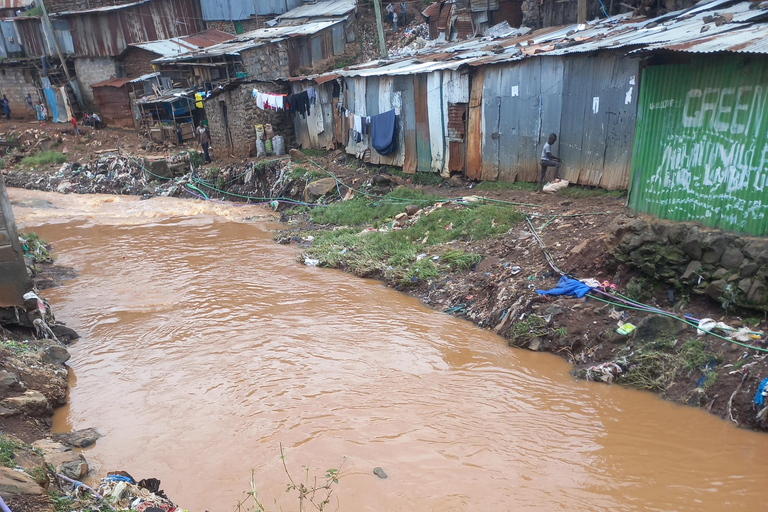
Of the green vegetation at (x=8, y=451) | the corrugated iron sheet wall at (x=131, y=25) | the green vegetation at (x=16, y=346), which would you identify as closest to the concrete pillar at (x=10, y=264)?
the green vegetation at (x=16, y=346)

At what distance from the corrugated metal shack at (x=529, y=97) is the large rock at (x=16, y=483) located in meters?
7.84

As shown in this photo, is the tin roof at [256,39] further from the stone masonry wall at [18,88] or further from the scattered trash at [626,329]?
the scattered trash at [626,329]

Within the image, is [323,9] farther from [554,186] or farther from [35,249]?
[554,186]

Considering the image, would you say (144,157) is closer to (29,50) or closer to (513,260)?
(29,50)

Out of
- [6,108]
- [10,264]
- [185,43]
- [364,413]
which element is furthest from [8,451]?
[6,108]

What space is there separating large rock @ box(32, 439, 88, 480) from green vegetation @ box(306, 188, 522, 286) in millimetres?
5474

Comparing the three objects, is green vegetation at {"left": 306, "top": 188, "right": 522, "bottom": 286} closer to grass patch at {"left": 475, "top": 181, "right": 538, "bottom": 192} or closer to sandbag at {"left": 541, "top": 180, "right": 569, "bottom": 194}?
sandbag at {"left": 541, "top": 180, "right": 569, "bottom": 194}

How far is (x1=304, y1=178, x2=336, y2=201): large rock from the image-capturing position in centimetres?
1478

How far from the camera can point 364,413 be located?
19.8 feet

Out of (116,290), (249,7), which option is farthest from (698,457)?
(249,7)

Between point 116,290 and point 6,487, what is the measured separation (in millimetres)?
7119

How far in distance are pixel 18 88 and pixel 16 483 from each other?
30565 mm

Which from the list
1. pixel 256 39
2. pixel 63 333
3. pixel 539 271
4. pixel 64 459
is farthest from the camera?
pixel 256 39

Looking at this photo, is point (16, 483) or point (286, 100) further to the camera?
point (286, 100)
